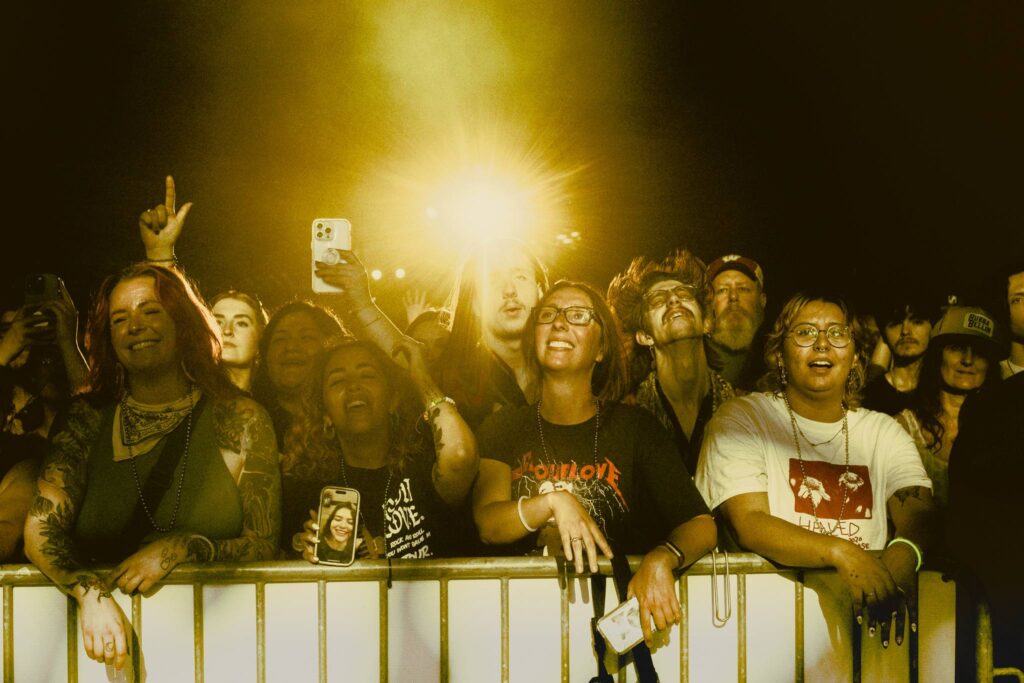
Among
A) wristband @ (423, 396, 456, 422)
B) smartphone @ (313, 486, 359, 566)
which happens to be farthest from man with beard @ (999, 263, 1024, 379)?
smartphone @ (313, 486, 359, 566)

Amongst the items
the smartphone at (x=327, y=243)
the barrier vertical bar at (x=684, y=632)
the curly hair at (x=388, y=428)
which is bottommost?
the barrier vertical bar at (x=684, y=632)

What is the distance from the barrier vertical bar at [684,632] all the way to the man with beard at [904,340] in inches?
59.9

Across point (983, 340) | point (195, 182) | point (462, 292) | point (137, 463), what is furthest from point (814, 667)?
point (195, 182)

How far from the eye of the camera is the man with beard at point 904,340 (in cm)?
368

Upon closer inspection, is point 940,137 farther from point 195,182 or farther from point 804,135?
point 195,182

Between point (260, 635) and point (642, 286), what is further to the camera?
point (642, 286)

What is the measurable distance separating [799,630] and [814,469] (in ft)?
1.88

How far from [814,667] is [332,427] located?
1964 millimetres

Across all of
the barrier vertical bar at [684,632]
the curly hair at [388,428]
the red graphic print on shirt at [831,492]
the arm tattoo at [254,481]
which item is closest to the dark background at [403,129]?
the curly hair at [388,428]

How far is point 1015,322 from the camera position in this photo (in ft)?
11.8

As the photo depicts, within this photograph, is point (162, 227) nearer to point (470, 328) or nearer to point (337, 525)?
point (470, 328)

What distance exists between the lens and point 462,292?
11.6 ft

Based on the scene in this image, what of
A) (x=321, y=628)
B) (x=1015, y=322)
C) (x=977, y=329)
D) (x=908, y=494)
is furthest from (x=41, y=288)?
(x=1015, y=322)

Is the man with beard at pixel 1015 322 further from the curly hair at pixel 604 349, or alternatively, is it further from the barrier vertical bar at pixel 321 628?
the barrier vertical bar at pixel 321 628
